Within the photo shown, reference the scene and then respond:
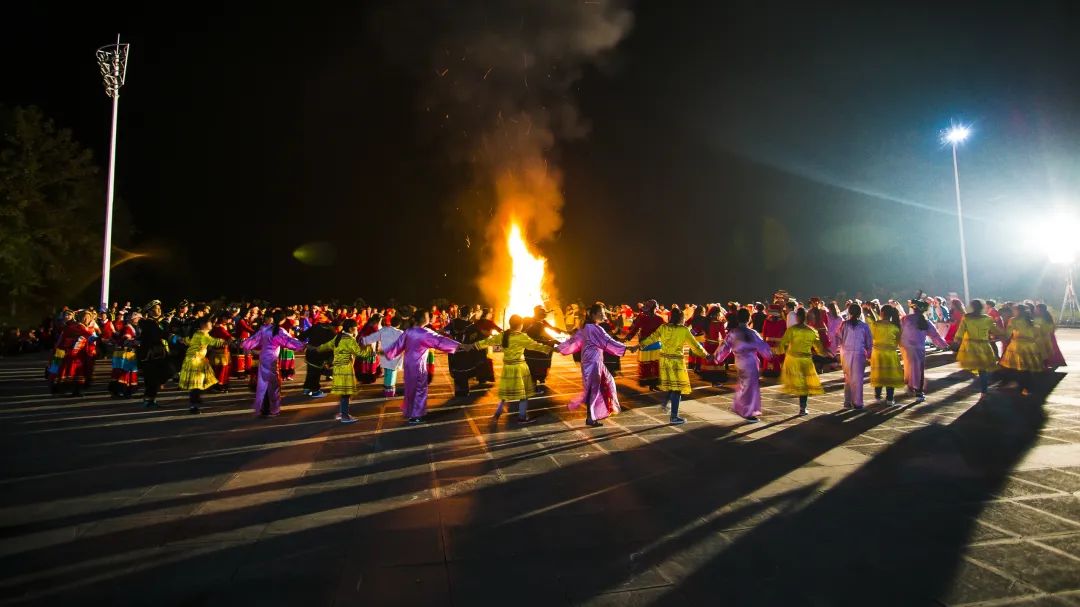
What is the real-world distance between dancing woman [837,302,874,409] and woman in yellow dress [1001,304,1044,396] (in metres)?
3.09

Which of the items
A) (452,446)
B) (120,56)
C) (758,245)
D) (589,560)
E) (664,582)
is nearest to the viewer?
(664,582)

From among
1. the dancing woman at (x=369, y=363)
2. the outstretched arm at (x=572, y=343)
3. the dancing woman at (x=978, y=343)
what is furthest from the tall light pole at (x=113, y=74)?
the dancing woman at (x=978, y=343)

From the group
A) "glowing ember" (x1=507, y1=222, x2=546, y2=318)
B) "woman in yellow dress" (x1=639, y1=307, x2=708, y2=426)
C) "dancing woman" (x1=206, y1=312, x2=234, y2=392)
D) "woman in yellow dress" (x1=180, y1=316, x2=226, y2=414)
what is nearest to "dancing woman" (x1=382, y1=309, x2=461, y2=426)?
"woman in yellow dress" (x1=639, y1=307, x2=708, y2=426)

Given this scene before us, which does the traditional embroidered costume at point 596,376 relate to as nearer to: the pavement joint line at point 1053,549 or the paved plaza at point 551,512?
the paved plaza at point 551,512

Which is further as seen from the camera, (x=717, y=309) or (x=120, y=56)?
(x=120, y=56)

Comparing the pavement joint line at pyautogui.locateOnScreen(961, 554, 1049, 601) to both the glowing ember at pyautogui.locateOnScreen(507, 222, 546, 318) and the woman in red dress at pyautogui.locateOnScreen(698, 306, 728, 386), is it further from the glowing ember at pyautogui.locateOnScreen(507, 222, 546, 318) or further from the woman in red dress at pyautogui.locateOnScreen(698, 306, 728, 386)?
the glowing ember at pyautogui.locateOnScreen(507, 222, 546, 318)

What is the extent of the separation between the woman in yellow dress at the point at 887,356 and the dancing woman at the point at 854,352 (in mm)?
287

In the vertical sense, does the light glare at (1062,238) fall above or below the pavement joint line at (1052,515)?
above

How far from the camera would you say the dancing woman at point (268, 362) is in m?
9.15

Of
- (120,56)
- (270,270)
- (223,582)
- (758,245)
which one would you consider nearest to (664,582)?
(223,582)

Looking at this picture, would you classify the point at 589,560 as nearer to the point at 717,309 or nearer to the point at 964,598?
the point at 964,598

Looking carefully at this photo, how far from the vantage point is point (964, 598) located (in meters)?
3.17

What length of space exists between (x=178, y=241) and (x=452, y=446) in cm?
4346

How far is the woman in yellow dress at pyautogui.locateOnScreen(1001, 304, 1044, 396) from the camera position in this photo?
1019 centimetres
